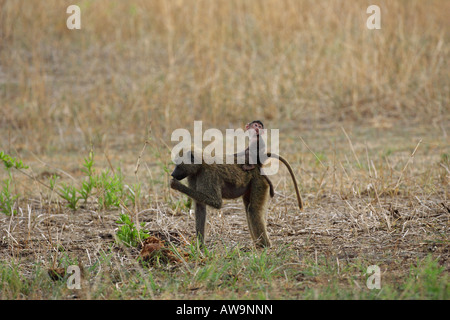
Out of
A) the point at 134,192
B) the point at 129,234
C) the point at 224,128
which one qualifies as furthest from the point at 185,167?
the point at 224,128

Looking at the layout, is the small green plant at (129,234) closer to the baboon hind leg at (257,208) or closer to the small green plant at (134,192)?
the small green plant at (134,192)

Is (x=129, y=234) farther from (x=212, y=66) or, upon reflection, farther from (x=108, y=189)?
(x=212, y=66)

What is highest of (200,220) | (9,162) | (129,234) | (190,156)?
→ (190,156)

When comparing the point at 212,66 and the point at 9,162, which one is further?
the point at 212,66

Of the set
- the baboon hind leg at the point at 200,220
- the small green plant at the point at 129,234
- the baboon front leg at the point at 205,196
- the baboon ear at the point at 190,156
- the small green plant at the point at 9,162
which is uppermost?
the baboon ear at the point at 190,156

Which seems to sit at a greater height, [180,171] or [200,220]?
[180,171]

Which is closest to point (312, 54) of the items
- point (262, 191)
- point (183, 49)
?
point (183, 49)

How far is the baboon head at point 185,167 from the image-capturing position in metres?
4.73

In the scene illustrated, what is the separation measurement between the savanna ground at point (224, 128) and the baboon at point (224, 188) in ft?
0.80

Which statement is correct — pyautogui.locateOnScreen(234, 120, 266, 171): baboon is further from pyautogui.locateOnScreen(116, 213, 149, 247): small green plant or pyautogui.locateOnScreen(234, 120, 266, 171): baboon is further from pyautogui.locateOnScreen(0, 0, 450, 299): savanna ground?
pyautogui.locateOnScreen(116, 213, 149, 247): small green plant

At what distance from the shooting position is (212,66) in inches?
436

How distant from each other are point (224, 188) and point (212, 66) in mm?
6436

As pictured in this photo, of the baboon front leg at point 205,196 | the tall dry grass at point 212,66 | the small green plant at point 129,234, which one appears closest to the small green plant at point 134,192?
the small green plant at point 129,234
